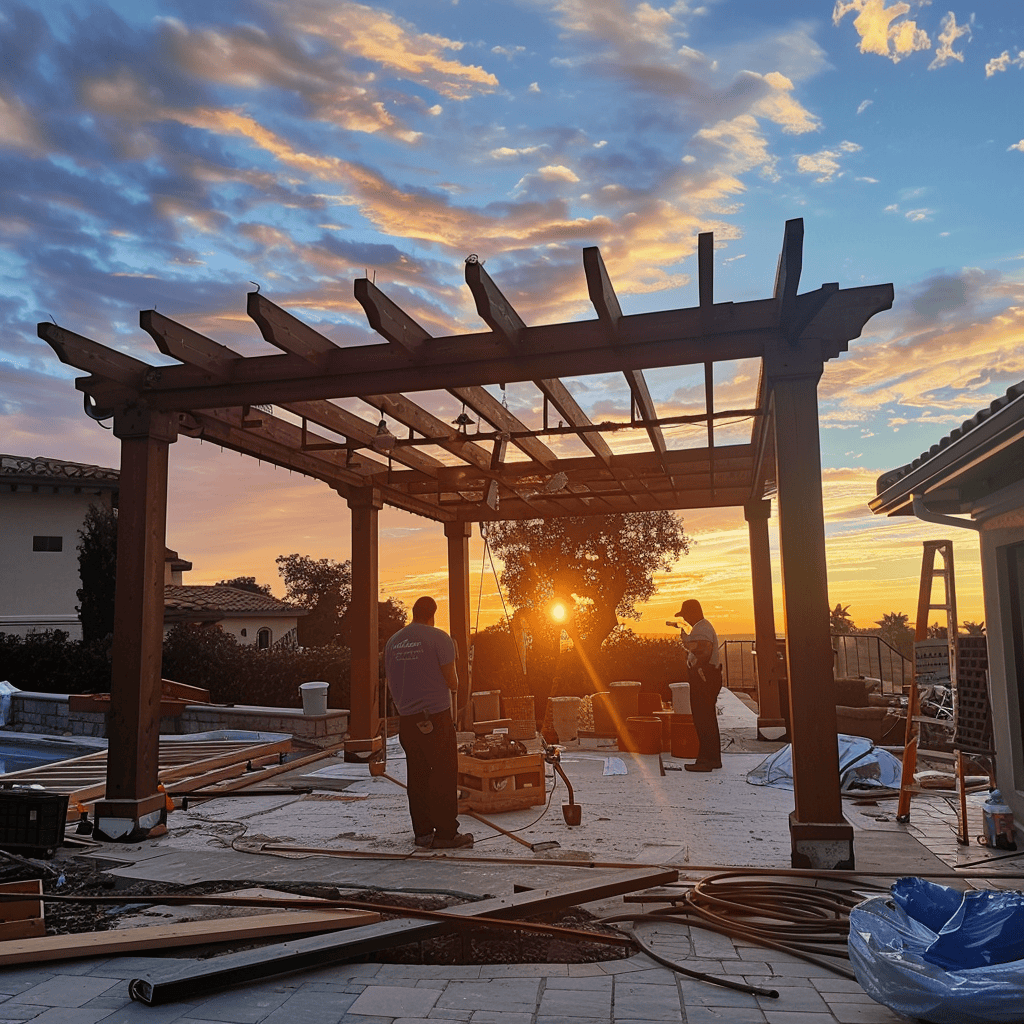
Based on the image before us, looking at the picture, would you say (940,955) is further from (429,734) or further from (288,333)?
(288,333)

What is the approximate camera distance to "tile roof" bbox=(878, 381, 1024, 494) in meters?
4.36

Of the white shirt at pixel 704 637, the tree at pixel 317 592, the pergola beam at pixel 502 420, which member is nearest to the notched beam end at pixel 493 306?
the pergola beam at pixel 502 420

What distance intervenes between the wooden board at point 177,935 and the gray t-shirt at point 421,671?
1.93 m

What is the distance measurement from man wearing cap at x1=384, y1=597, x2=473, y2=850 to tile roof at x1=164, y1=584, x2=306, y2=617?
20511 millimetres

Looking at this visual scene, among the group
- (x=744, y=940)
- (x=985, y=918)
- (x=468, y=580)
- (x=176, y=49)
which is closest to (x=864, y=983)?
(x=985, y=918)

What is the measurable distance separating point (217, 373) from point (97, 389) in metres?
1.10

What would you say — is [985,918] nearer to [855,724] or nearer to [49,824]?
[49,824]

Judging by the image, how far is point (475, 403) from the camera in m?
7.04

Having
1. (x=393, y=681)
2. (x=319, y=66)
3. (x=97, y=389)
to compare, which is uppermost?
(x=319, y=66)

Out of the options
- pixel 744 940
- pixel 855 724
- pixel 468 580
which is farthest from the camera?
pixel 468 580

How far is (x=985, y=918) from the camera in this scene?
3.01 m

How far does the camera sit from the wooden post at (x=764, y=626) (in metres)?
11.5

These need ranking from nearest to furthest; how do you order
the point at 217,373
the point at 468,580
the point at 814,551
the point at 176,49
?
the point at 814,551 < the point at 176,49 < the point at 217,373 < the point at 468,580

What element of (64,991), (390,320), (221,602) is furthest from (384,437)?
(221,602)
